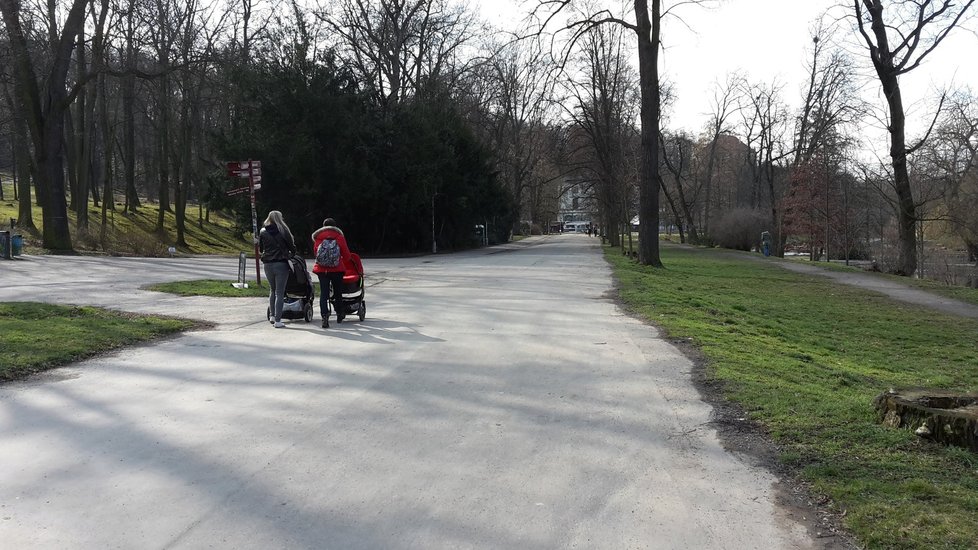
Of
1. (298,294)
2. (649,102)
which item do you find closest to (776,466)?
(298,294)

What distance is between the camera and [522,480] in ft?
15.0

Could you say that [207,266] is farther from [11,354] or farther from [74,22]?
[11,354]

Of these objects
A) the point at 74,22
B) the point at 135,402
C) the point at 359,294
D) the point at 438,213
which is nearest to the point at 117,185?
the point at 438,213

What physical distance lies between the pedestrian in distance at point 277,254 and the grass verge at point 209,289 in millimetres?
4610

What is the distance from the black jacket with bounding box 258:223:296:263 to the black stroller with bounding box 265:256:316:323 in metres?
0.35

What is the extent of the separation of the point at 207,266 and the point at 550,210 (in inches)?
3145

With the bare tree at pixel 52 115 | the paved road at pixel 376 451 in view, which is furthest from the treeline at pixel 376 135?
the paved road at pixel 376 451

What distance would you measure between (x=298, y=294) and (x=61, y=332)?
336 cm

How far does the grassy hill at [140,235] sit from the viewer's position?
1241 inches

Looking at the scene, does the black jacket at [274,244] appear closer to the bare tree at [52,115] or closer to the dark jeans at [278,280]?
the dark jeans at [278,280]

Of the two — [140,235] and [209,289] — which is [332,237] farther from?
[140,235]

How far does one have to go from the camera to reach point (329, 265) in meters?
11.2

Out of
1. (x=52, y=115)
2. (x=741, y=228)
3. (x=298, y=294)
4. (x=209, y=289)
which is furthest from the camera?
(x=741, y=228)

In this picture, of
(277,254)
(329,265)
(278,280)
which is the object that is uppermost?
(277,254)
